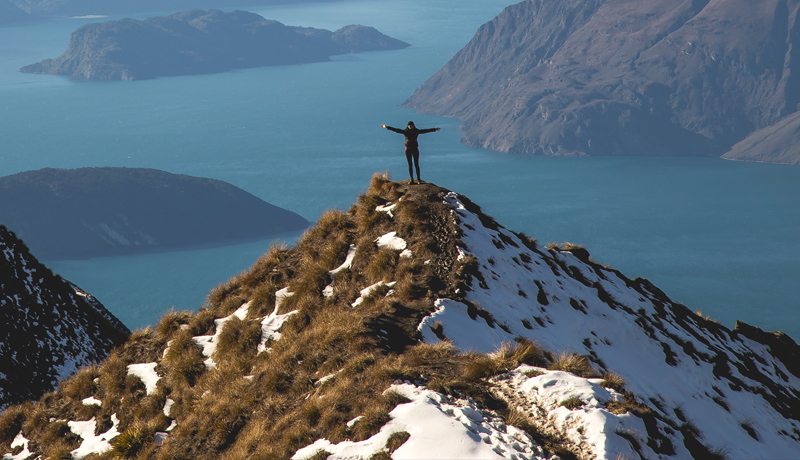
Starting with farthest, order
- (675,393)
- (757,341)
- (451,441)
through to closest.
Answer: (757,341) < (675,393) < (451,441)

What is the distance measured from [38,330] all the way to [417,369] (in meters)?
23.4

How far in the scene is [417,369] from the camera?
17.1 metres

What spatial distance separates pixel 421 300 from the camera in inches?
858

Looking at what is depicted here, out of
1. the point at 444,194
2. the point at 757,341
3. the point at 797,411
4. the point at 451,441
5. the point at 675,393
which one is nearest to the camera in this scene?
the point at 451,441

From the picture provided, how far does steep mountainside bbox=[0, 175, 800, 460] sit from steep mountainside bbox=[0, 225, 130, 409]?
793 cm

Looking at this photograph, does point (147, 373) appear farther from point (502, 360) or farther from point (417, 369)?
point (502, 360)

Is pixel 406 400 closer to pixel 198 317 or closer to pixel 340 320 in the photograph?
pixel 340 320

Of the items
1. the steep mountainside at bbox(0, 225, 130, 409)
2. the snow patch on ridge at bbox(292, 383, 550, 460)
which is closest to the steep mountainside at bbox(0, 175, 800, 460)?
the snow patch on ridge at bbox(292, 383, 550, 460)

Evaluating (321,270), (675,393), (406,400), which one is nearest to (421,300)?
(321,270)

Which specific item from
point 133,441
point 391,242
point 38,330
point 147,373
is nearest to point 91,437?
point 133,441

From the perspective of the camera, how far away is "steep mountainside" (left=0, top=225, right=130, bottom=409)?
29953 millimetres

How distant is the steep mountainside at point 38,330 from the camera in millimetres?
29953

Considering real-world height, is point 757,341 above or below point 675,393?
below

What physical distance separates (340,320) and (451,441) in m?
7.14
